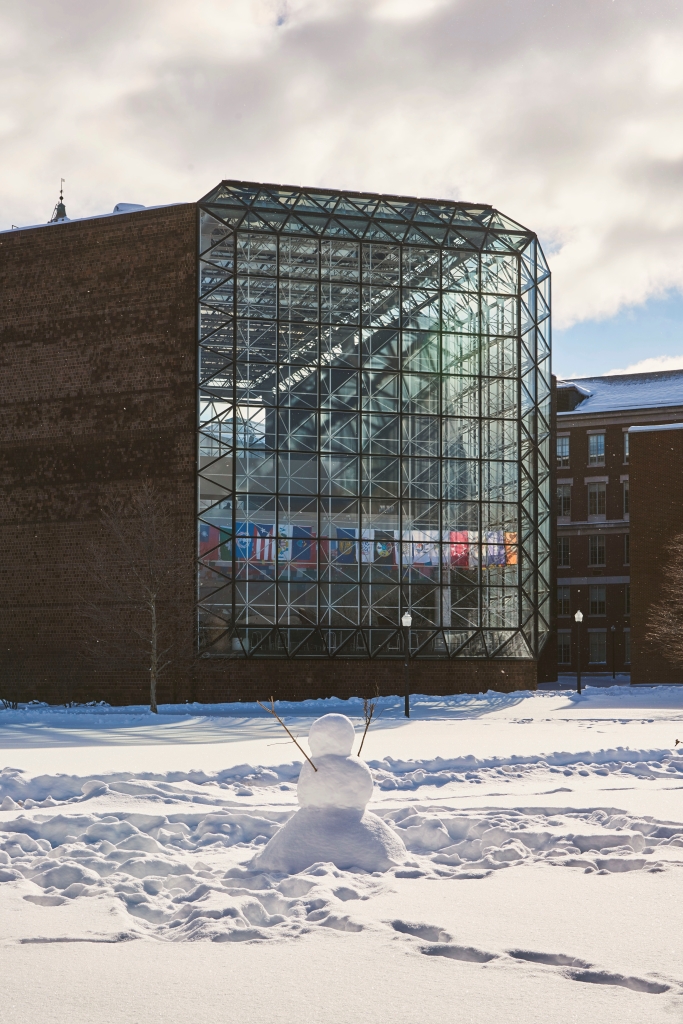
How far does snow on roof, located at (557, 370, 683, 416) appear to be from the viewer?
2719 inches

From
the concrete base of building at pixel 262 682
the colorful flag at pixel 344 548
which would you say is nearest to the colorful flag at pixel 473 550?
the concrete base of building at pixel 262 682

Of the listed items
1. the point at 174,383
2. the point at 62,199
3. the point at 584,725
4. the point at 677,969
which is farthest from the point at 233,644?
the point at 677,969

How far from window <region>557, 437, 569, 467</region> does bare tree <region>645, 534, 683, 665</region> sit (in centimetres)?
2353

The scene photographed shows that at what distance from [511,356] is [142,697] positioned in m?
18.9

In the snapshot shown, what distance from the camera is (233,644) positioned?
37.5 meters

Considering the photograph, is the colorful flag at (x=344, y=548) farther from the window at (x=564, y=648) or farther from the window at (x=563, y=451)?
the window at (x=563, y=451)

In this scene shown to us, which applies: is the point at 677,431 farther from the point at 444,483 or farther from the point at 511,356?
the point at 444,483

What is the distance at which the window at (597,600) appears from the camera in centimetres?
6819

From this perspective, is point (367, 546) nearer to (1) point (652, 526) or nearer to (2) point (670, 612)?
(2) point (670, 612)

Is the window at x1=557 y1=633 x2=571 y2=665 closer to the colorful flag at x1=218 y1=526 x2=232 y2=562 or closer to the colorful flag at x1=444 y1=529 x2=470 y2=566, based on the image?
the colorful flag at x1=444 y1=529 x2=470 y2=566

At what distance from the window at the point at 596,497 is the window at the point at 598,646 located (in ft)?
24.8

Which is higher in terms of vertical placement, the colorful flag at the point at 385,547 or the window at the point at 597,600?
the colorful flag at the point at 385,547

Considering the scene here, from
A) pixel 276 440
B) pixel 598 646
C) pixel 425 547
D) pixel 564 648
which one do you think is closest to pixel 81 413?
pixel 276 440

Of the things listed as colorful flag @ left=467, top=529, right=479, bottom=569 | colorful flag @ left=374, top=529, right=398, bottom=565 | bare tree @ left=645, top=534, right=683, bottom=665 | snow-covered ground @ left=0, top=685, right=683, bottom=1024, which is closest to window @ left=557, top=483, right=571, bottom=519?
bare tree @ left=645, top=534, right=683, bottom=665
